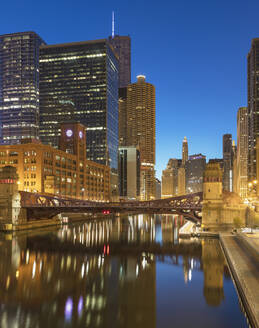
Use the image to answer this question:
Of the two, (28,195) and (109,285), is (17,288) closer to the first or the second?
(109,285)

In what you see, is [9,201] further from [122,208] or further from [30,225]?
[122,208]

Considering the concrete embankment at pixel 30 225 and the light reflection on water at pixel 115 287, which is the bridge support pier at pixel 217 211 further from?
the concrete embankment at pixel 30 225

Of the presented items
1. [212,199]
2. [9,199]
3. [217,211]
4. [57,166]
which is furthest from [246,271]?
[57,166]

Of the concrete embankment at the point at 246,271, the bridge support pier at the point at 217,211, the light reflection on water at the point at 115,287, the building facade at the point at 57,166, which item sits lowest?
the light reflection on water at the point at 115,287

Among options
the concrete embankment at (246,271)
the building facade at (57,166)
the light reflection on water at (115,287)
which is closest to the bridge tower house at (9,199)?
the light reflection on water at (115,287)

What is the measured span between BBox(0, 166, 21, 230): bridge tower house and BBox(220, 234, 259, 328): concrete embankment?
5422 centimetres

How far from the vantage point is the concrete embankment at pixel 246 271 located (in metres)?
28.8

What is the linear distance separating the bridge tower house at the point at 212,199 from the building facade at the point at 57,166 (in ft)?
230

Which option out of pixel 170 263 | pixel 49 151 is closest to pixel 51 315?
pixel 170 263

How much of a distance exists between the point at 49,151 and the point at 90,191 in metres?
47.5

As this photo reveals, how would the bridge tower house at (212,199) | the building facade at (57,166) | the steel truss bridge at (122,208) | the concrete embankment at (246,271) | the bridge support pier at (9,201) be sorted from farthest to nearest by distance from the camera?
the building facade at (57,166) → the bridge support pier at (9,201) → the steel truss bridge at (122,208) → the bridge tower house at (212,199) → the concrete embankment at (246,271)

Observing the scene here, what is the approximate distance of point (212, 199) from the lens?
86375mm

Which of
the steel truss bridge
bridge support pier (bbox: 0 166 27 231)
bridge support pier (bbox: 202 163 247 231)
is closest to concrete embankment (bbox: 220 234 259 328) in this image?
bridge support pier (bbox: 202 163 247 231)

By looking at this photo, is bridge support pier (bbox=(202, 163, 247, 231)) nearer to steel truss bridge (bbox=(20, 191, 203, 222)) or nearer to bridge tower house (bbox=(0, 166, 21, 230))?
steel truss bridge (bbox=(20, 191, 203, 222))
